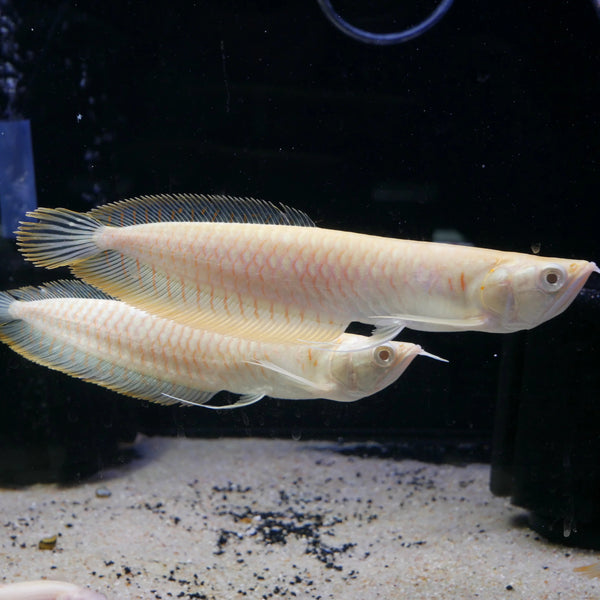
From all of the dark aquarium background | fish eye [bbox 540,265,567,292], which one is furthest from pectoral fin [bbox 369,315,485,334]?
the dark aquarium background

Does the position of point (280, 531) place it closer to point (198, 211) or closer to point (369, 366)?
point (369, 366)

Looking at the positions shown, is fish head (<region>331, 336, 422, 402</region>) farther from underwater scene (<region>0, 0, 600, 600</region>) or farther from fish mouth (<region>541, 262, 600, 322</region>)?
fish mouth (<region>541, 262, 600, 322</region>)

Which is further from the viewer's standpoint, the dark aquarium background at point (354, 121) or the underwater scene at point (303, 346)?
the dark aquarium background at point (354, 121)

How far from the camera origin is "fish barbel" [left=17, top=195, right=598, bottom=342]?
154cm

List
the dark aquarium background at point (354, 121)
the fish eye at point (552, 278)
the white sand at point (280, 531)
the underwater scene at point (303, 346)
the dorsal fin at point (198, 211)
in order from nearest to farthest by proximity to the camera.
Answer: the fish eye at point (552, 278)
the dorsal fin at point (198, 211)
the underwater scene at point (303, 346)
the white sand at point (280, 531)
the dark aquarium background at point (354, 121)

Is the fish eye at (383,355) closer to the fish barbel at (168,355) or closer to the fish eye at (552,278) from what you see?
the fish barbel at (168,355)

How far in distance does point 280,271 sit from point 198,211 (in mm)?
385

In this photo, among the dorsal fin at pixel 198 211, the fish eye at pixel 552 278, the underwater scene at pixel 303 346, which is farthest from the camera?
the underwater scene at pixel 303 346

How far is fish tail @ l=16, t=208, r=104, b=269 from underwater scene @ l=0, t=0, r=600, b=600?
314 millimetres

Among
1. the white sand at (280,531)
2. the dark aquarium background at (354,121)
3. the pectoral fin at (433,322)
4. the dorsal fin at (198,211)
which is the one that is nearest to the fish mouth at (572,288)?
the pectoral fin at (433,322)

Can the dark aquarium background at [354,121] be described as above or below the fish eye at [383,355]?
above

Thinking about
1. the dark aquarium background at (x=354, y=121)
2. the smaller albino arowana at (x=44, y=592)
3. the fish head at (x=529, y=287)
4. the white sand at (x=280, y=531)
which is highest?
the dark aquarium background at (x=354, y=121)

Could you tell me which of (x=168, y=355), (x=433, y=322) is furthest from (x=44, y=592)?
(x=433, y=322)

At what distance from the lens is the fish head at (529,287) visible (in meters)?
1.47
